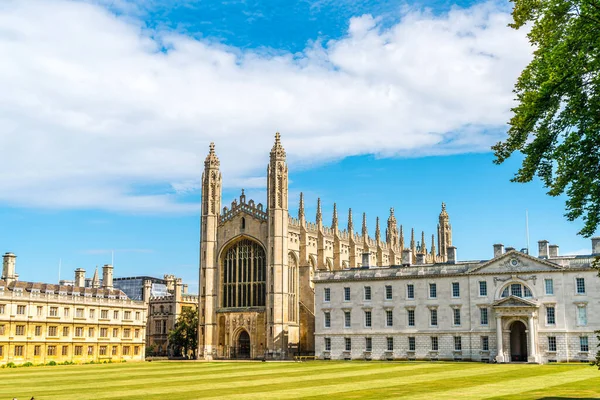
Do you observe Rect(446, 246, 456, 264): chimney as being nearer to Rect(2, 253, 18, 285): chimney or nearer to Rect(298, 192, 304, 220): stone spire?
Rect(298, 192, 304, 220): stone spire

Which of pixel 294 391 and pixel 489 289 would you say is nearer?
pixel 294 391

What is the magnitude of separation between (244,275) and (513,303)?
32.4m

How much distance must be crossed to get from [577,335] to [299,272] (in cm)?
3302

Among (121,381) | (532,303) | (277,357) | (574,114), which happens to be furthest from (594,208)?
(277,357)

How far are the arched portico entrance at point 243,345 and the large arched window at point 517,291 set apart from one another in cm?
3068

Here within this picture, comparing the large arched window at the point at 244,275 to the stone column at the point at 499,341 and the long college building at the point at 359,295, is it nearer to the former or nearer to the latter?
the long college building at the point at 359,295

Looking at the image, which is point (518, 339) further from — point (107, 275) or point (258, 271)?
point (107, 275)

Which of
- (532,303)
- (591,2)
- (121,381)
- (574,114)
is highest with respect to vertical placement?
(591,2)

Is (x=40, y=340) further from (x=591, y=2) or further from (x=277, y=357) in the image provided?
(x=591, y=2)

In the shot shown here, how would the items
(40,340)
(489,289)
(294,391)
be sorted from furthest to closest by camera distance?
(40,340) → (489,289) → (294,391)

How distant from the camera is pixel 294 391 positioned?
31.3 m

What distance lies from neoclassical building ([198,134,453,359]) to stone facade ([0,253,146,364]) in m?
8.21

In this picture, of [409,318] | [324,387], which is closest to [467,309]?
[409,318]

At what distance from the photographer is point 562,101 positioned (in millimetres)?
21469
